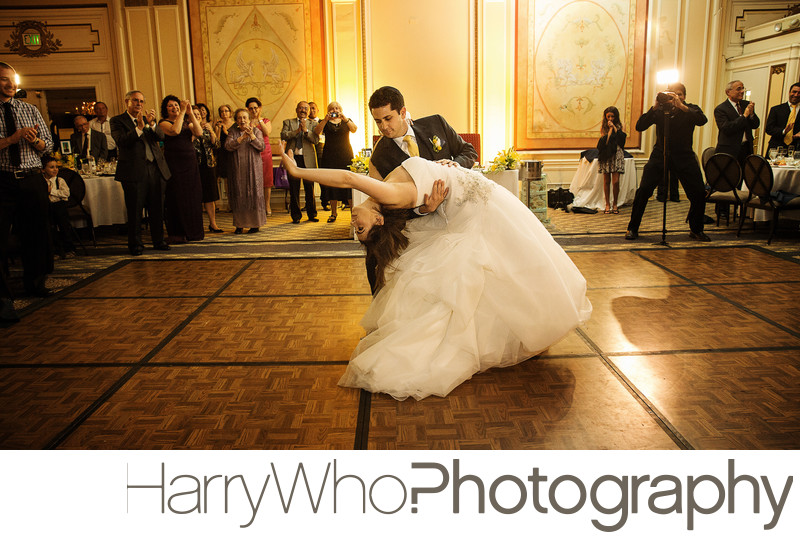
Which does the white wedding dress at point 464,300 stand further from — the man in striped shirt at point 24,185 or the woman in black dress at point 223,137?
the woman in black dress at point 223,137

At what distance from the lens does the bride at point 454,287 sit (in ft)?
8.88

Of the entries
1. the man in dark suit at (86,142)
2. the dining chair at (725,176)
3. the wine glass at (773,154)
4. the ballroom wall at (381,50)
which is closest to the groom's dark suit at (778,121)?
the wine glass at (773,154)

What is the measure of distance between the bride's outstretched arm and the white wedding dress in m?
0.09

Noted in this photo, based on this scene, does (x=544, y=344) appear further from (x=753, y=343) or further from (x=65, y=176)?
(x=65, y=176)

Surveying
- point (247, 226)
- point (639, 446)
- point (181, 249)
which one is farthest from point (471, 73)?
point (639, 446)

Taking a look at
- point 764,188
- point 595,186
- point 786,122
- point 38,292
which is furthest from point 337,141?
point 786,122

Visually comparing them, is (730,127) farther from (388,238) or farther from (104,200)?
(104,200)

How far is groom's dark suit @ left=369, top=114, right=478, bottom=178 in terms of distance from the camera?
335cm

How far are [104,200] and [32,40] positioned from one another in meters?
4.80

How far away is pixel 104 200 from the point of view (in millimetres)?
6883

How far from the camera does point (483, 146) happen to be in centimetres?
1013

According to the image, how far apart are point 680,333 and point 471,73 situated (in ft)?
24.1

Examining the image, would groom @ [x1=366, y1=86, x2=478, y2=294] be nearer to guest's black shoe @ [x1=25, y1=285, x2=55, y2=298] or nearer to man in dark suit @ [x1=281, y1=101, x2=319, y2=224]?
guest's black shoe @ [x1=25, y1=285, x2=55, y2=298]

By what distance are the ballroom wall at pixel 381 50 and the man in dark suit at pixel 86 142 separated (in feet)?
6.52
